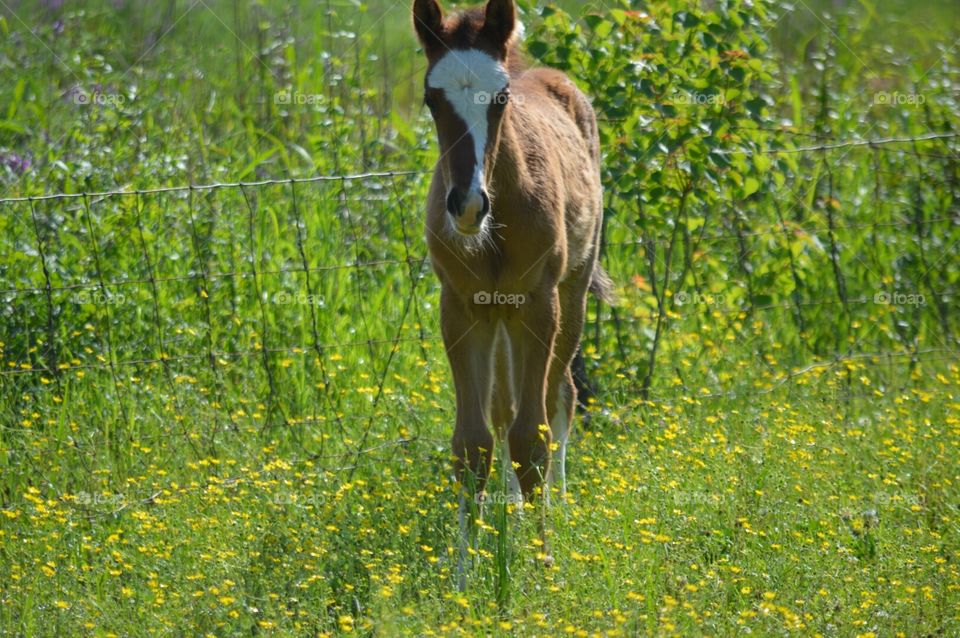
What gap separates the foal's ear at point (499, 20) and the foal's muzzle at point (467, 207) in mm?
810

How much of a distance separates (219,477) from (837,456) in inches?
118

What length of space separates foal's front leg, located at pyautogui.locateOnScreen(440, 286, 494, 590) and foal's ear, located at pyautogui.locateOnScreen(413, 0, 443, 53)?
3.61 ft

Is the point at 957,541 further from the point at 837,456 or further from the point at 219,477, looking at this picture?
the point at 219,477

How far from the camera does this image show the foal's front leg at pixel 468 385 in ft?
16.4

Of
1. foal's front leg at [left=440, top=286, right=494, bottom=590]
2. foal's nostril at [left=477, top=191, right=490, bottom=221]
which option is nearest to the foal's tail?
foal's front leg at [left=440, top=286, right=494, bottom=590]

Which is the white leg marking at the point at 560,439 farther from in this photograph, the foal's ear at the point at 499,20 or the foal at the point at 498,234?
the foal's ear at the point at 499,20

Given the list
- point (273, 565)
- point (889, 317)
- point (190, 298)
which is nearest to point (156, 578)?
point (273, 565)

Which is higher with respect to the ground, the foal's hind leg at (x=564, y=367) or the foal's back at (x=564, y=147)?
the foal's back at (x=564, y=147)

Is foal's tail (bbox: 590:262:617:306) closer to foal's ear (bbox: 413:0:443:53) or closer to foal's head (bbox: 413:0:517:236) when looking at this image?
foal's head (bbox: 413:0:517:236)

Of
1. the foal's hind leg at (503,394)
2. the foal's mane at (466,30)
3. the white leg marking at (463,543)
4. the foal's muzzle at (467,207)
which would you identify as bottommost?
the white leg marking at (463,543)

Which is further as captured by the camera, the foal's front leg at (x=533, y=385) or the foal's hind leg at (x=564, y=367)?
the foal's hind leg at (x=564, y=367)

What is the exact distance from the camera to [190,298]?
657 centimetres

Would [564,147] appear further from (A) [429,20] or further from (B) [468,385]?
(B) [468,385]

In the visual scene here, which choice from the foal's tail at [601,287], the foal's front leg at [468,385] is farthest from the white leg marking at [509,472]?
the foal's tail at [601,287]
